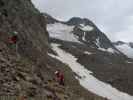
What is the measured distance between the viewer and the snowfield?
6757 inches

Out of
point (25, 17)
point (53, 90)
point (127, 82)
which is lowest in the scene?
point (127, 82)

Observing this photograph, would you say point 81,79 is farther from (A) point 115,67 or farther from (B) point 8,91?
(B) point 8,91

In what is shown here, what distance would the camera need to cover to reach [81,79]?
274 feet

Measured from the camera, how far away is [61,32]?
180 meters

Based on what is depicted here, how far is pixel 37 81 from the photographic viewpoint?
22828 mm

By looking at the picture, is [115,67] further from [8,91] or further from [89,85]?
[8,91]

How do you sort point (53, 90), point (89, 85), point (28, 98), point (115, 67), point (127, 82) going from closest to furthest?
point (28, 98)
point (53, 90)
point (89, 85)
point (127, 82)
point (115, 67)

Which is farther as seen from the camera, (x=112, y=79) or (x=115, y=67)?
(x=115, y=67)

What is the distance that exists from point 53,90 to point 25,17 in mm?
37864

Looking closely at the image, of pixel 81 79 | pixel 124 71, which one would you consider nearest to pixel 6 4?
pixel 81 79

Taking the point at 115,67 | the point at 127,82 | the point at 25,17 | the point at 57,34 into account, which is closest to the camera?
the point at 25,17

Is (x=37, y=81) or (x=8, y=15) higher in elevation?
(x=8, y=15)

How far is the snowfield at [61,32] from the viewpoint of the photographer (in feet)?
563

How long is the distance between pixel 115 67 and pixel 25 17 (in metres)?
66.8
